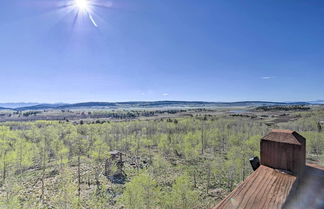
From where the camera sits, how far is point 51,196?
2670cm

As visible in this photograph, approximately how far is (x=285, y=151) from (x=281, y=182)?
49 cm

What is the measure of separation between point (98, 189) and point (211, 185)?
759 inches

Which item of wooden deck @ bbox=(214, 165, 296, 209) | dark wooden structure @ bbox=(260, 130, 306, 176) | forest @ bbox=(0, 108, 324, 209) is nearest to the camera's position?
wooden deck @ bbox=(214, 165, 296, 209)

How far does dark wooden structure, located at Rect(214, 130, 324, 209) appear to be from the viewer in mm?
1867

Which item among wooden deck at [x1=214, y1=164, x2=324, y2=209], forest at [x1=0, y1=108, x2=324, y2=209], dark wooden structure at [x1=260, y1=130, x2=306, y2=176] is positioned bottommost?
forest at [x1=0, y1=108, x2=324, y2=209]

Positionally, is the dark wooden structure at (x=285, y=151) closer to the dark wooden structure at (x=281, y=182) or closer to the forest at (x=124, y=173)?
the dark wooden structure at (x=281, y=182)

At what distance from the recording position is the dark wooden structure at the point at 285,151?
231cm

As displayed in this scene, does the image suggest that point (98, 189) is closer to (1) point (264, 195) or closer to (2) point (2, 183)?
(2) point (2, 183)

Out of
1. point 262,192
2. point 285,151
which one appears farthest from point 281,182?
point 285,151

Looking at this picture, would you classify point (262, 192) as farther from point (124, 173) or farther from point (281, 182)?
point (124, 173)

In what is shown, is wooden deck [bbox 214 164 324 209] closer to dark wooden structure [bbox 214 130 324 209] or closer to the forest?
dark wooden structure [bbox 214 130 324 209]

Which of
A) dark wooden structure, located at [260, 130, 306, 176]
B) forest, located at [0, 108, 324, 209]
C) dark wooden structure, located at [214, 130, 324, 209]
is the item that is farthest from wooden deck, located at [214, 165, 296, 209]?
forest, located at [0, 108, 324, 209]

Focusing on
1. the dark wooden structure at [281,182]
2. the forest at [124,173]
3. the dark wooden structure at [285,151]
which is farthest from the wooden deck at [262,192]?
the forest at [124,173]

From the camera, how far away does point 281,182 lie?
213 cm
